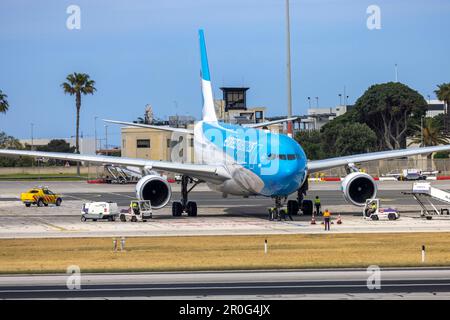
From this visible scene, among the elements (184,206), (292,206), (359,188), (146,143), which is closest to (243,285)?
(359,188)

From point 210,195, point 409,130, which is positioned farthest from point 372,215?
point 409,130

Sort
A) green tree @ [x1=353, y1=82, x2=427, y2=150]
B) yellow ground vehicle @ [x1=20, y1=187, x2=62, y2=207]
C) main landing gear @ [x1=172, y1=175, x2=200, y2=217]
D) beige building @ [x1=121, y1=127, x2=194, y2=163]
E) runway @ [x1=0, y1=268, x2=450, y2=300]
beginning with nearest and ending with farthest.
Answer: runway @ [x1=0, y1=268, x2=450, y2=300], main landing gear @ [x1=172, y1=175, x2=200, y2=217], yellow ground vehicle @ [x1=20, y1=187, x2=62, y2=207], beige building @ [x1=121, y1=127, x2=194, y2=163], green tree @ [x1=353, y1=82, x2=427, y2=150]

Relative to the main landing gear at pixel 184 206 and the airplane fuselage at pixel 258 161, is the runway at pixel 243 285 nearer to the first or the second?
the airplane fuselage at pixel 258 161

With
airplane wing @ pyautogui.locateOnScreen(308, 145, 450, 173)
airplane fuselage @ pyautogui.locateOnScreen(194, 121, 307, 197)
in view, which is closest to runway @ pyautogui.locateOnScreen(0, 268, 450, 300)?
airplane fuselage @ pyautogui.locateOnScreen(194, 121, 307, 197)

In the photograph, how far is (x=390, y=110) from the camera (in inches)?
7146

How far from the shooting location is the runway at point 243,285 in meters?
30.6

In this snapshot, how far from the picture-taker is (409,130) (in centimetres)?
18050

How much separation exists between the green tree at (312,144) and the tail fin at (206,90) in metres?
82.6

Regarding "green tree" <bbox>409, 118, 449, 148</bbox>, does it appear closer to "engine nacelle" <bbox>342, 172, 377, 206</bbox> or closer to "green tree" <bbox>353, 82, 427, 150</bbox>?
"green tree" <bbox>353, 82, 427, 150</bbox>

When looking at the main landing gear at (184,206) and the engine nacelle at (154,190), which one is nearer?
the engine nacelle at (154,190)

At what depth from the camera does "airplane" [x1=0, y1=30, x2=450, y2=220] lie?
56.9 meters

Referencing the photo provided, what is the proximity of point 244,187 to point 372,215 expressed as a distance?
817 centimetres

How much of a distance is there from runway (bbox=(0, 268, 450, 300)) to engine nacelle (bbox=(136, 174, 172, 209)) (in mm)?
25144

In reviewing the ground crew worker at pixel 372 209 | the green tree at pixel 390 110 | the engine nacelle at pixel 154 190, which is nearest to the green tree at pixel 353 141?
the green tree at pixel 390 110
